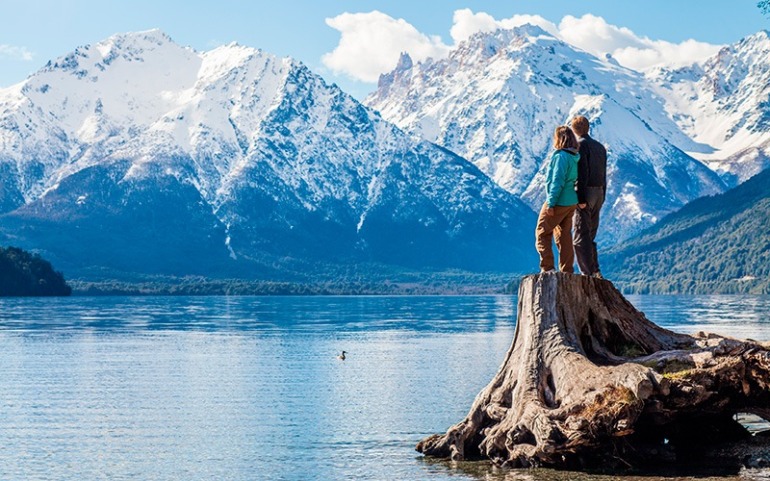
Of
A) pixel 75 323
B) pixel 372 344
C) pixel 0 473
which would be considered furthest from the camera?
pixel 75 323

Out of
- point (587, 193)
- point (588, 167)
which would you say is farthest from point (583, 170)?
point (587, 193)

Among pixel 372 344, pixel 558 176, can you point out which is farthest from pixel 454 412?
pixel 372 344

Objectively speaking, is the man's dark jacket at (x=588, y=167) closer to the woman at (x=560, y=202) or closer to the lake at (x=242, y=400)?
the woman at (x=560, y=202)

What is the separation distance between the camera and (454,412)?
6431 centimetres

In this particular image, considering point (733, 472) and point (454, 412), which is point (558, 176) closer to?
point (733, 472)

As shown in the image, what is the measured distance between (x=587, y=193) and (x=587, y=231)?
3.83 ft

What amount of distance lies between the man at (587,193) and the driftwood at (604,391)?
1412 millimetres

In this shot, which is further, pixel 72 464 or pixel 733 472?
pixel 72 464

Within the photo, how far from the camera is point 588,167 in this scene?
42344 millimetres

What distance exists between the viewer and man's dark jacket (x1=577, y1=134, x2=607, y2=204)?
4228cm

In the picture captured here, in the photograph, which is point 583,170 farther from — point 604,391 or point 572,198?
point 604,391

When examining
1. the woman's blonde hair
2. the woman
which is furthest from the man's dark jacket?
the woman's blonde hair

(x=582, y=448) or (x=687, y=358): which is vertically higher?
(x=687, y=358)

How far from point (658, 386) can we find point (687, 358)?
1.73 metres
